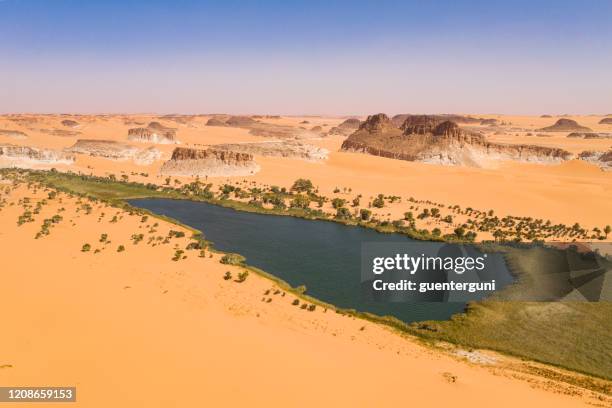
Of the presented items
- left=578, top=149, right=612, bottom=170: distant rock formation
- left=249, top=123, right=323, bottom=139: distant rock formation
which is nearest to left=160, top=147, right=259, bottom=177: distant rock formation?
left=578, top=149, right=612, bottom=170: distant rock formation

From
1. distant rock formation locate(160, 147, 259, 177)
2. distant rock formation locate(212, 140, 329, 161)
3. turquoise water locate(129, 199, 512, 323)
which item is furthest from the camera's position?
distant rock formation locate(212, 140, 329, 161)

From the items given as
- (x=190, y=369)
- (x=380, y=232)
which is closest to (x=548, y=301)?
(x=380, y=232)

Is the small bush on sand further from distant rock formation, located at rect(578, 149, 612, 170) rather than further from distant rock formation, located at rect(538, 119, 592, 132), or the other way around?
distant rock formation, located at rect(538, 119, 592, 132)

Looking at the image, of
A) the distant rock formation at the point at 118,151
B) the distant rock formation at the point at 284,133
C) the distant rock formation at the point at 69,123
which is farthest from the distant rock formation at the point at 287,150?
the distant rock formation at the point at 69,123

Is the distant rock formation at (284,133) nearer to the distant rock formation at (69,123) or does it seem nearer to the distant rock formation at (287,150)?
the distant rock formation at (287,150)

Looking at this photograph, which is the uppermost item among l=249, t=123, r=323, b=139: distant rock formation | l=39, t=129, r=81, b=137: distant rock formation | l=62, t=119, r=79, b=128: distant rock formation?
l=62, t=119, r=79, b=128: distant rock formation

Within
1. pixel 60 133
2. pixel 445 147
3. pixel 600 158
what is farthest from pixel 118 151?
pixel 600 158

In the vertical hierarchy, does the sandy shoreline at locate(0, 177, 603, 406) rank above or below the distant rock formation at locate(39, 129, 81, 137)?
below
